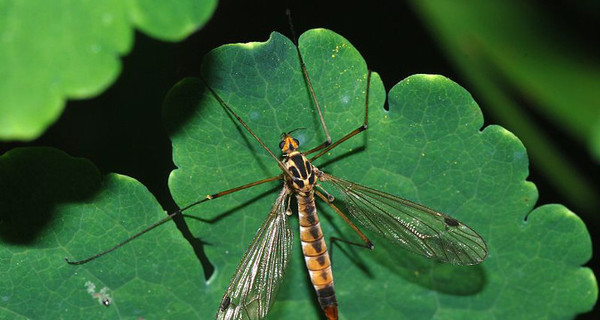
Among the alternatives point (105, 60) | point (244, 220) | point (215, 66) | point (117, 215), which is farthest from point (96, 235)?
point (105, 60)

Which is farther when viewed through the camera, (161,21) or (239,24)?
(239,24)

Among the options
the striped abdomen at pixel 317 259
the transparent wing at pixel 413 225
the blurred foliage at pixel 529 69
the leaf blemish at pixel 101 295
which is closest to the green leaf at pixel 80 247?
the leaf blemish at pixel 101 295

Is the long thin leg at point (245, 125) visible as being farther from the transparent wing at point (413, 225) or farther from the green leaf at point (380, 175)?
the transparent wing at point (413, 225)

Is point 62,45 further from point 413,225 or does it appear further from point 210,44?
point 413,225

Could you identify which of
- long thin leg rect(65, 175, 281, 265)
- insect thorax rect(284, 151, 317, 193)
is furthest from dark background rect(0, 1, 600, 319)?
insect thorax rect(284, 151, 317, 193)

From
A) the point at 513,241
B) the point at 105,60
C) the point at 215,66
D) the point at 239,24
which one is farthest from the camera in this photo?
the point at 239,24

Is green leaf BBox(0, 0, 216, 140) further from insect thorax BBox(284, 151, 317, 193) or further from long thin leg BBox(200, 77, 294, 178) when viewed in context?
insect thorax BBox(284, 151, 317, 193)

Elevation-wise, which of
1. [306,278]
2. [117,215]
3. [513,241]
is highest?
[513,241]

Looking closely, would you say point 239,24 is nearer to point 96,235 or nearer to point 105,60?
point 96,235
